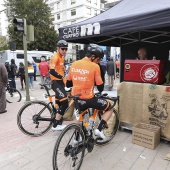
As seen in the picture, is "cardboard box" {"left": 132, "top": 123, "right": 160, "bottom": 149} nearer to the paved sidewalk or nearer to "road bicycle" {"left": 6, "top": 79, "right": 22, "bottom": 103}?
the paved sidewalk

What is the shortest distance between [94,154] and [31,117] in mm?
1594

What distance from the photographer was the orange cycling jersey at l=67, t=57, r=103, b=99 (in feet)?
8.61

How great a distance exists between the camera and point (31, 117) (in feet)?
12.8

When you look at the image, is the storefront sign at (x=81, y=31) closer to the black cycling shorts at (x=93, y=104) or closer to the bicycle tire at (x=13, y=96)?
the black cycling shorts at (x=93, y=104)

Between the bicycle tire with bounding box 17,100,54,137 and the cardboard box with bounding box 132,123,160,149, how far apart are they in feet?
5.71

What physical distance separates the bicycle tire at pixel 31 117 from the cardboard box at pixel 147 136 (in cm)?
174

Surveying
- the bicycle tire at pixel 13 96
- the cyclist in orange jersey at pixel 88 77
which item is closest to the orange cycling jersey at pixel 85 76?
the cyclist in orange jersey at pixel 88 77

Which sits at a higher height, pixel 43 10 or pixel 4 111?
pixel 43 10

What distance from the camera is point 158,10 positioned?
115 inches

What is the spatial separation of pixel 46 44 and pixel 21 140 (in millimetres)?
26527

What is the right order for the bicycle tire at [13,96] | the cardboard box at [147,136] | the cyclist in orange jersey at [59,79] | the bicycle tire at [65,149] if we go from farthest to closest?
the bicycle tire at [13,96]
the cyclist in orange jersey at [59,79]
the cardboard box at [147,136]
the bicycle tire at [65,149]

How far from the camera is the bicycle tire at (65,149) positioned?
2.28 meters

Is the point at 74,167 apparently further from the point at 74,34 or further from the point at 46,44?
the point at 46,44

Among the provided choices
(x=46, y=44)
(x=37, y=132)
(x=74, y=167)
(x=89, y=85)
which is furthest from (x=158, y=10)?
(x=46, y=44)
